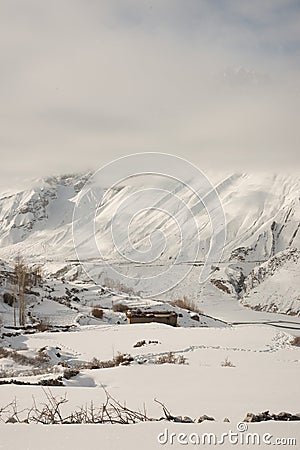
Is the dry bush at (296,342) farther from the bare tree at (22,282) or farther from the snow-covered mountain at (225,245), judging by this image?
the snow-covered mountain at (225,245)

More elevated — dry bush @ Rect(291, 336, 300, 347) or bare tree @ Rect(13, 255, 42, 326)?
bare tree @ Rect(13, 255, 42, 326)

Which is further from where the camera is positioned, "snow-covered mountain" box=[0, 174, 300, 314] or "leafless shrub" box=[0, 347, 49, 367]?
"snow-covered mountain" box=[0, 174, 300, 314]

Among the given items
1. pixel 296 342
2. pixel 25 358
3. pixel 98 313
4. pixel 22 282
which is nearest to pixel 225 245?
pixel 98 313

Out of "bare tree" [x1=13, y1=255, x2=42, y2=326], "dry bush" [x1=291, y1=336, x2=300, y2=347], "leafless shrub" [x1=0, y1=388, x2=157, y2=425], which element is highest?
"leafless shrub" [x1=0, y1=388, x2=157, y2=425]

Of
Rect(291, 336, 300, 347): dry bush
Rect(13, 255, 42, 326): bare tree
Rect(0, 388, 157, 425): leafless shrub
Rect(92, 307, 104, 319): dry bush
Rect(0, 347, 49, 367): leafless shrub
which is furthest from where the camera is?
Rect(92, 307, 104, 319): dry bush

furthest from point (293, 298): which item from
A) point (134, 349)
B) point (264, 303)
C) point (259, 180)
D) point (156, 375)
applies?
point (259, 180)

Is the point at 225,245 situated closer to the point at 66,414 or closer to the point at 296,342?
the point at 296,342

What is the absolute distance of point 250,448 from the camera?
393 centimetres

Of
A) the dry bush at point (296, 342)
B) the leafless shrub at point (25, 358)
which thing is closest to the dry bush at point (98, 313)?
the dry bush at point (296, 342)

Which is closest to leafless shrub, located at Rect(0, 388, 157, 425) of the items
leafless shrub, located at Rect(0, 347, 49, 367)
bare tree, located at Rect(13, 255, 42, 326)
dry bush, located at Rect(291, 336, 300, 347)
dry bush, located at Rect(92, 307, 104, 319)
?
leafless shrub, located at Rect(0, 347, 49, 367)

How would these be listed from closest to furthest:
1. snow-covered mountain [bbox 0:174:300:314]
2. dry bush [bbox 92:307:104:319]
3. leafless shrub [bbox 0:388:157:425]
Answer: leafless shrub [bbox 0:388:157:425], dry bush [bbox 92:307:104:319], snow-covered mountain [bbox 0:174:300:314]

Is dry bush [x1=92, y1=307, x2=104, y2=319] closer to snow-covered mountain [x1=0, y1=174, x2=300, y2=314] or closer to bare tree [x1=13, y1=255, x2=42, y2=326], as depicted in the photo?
bare tree [x1=13, y1=255, x2=42, y2=326]

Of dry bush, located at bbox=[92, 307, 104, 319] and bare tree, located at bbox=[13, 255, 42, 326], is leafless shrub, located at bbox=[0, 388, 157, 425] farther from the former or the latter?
dry bush, located at bbox=[92, 307, 104, 319]

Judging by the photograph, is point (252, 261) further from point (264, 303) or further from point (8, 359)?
point (8, 359)
